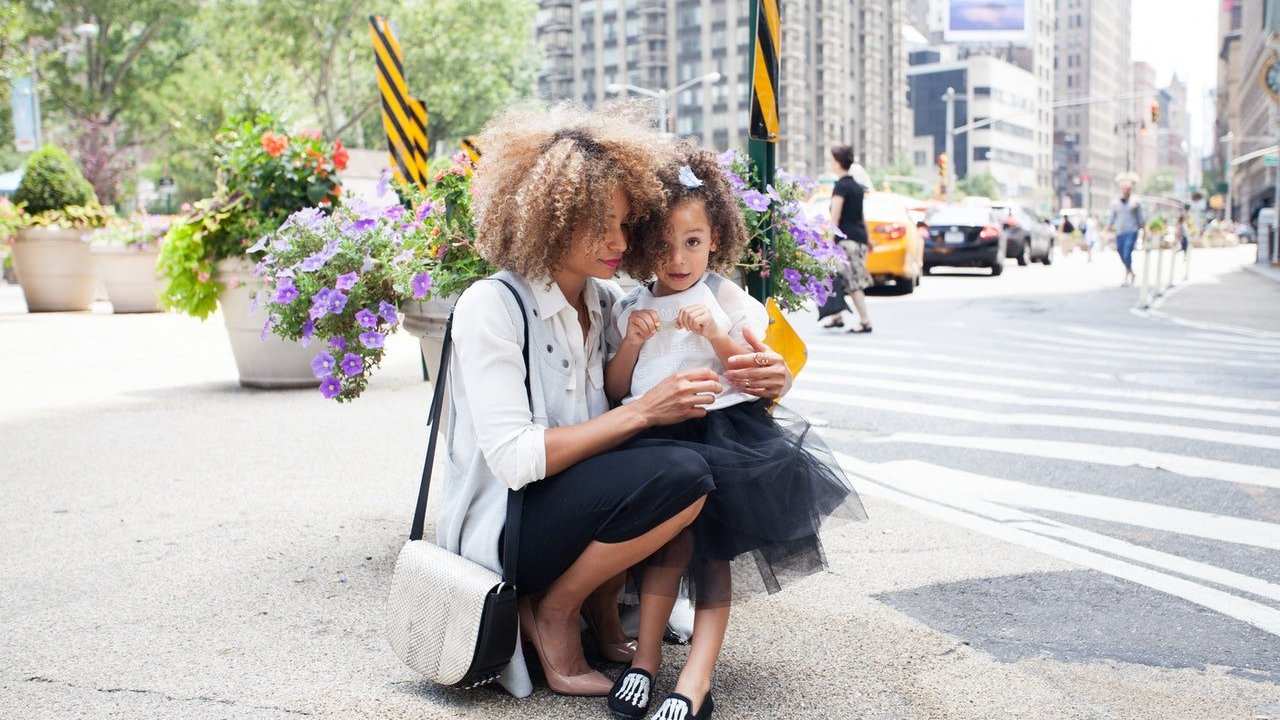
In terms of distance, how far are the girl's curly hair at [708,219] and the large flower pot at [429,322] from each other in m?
1.00

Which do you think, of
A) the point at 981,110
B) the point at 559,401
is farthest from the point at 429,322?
the point at 981,110

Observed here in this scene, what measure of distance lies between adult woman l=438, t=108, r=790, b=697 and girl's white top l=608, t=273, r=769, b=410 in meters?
0.11

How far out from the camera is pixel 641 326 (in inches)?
127

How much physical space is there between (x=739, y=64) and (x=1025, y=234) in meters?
81.4

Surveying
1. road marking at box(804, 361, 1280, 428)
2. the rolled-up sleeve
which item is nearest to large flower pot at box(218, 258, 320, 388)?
road marking at box(804, 361, 1280, 428)

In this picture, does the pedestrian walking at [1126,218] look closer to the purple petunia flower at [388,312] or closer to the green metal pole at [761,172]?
the green metal pole at [761,172]

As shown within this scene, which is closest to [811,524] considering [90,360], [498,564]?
[498,564]

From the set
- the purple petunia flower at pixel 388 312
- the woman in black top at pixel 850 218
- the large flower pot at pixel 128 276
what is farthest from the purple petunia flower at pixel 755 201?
the large flower pot at pixel 128 276

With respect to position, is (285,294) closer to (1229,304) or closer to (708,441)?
(708,441)

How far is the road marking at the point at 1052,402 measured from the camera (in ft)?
25.6

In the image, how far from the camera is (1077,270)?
30109 millimetres

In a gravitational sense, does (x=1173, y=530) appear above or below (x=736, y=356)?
below

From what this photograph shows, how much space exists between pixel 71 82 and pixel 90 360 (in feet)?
122

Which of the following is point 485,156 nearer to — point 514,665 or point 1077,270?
point 514,665
